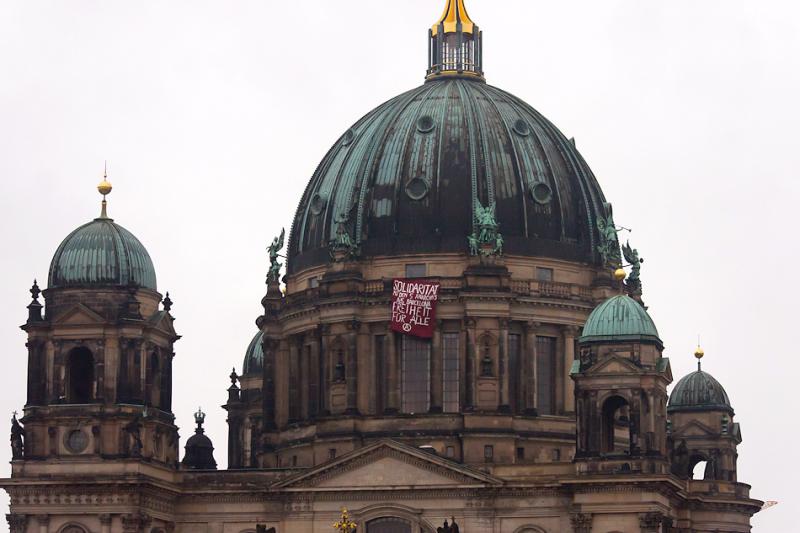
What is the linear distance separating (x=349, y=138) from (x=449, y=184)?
25.2 feet

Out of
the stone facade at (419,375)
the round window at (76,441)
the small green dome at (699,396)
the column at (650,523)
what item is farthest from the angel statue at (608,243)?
the round window at (76,441)

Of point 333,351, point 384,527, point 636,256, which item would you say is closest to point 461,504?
point 384,527

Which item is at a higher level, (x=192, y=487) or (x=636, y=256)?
(x=636, y=256)

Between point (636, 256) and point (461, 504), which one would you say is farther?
point (636, 256)

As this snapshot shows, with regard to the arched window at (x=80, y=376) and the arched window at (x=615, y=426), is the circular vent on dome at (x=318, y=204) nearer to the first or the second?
the arched window at (x=80, y=376)

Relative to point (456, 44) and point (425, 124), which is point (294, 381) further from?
point (456, 44)

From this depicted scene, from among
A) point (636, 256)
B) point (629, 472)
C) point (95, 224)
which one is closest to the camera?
point (629, 472)

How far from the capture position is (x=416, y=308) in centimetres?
13662

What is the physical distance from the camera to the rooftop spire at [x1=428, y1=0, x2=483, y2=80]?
14838cm

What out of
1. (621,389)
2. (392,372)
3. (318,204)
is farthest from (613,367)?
(318,204)

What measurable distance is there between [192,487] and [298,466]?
6.57m

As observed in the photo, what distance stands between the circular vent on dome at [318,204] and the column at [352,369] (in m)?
7.80

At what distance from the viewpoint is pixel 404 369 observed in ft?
452

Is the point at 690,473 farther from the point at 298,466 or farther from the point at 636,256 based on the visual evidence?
the point at 298,466
